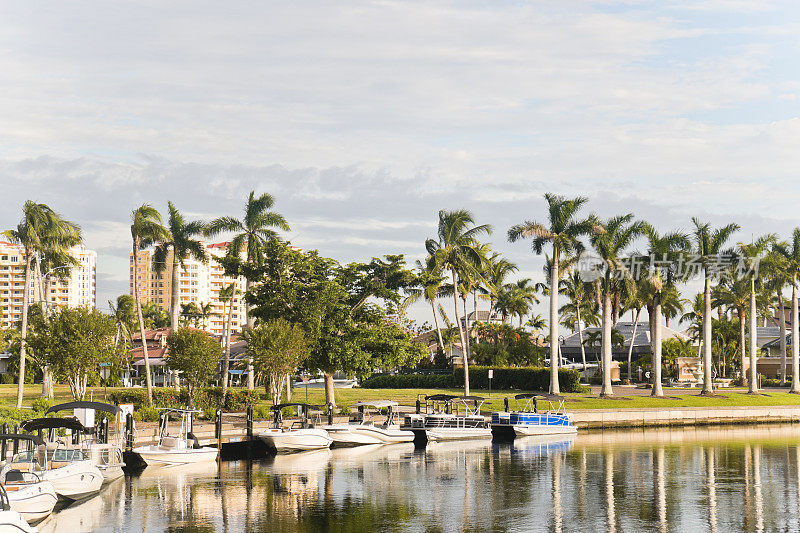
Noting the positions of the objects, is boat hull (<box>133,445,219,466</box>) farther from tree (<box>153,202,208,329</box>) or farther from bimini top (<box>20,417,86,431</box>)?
tree (<box>153,202,208,329</box>)

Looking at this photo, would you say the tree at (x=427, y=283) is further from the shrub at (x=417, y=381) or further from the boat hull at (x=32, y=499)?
the boat hull at (x=32, y=499)

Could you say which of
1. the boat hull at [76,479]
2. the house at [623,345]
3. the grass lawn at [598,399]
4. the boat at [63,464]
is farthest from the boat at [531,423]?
the house at [623,345]

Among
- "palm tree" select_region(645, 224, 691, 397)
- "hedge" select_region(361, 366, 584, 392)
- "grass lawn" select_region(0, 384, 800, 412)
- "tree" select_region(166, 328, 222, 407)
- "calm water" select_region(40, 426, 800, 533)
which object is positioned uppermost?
"palm tree" select_region(645, 224, 691, 397)

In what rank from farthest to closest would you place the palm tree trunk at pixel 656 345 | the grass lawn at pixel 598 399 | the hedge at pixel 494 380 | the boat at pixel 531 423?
the hedge at pixel 494 380 < the palm tree trunk at pixel 656 345 < the grass lawn at pixel 598 399 < the boat at pixel 531 423

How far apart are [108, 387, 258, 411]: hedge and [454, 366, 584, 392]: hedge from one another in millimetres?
31234

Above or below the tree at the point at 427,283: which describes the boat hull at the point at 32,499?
below

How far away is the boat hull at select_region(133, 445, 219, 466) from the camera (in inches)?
1639

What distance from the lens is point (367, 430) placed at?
54969 millimetres

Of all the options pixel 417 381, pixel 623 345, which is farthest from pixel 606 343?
pixel 623 345

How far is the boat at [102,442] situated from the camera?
36.5 m

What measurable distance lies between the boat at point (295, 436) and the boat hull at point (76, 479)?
48.9 feet

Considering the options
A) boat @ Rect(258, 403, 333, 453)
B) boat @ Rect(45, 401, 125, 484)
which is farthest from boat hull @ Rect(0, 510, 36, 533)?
boat @ Rect(258, 403, 333, 453)

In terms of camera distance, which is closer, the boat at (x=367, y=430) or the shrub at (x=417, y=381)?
the boat at (x=367, y=430)

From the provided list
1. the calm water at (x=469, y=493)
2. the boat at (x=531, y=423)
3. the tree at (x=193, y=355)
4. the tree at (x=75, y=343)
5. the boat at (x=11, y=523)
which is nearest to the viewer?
the boat at (x=11, y=523)
